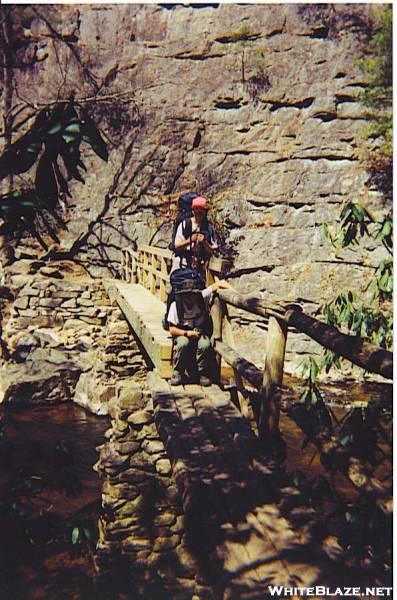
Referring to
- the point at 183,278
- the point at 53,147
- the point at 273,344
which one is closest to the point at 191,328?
the point at 183,278

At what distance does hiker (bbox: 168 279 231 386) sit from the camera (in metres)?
4.64

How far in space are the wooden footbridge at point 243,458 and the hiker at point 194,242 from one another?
0.17 meters

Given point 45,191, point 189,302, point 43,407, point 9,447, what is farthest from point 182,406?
point 43,407

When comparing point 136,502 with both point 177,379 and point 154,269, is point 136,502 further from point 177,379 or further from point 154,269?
point 154,269

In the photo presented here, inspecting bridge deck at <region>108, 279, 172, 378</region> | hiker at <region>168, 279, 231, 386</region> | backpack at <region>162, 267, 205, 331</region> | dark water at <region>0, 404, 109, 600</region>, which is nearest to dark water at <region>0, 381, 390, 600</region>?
dark water at <region>0, 404, 109, 600</region>

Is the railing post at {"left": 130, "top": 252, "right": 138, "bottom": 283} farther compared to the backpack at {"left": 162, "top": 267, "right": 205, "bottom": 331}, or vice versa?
the railing post at {"left": 130, "top": 252, "right": 138, "bottom": 283}

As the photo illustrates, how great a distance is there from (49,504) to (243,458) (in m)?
4.42

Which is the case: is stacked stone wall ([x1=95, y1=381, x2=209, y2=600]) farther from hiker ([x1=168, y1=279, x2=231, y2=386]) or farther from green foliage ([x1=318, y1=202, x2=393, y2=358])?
green foliage ([x1=318, y1=202, x2=393, y2=358])

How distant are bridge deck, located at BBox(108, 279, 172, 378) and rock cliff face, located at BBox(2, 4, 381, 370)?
177 inches

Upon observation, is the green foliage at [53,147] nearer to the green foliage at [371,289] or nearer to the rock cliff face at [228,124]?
the green foliage at [371,289]

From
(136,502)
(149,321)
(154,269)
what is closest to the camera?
(136,502)

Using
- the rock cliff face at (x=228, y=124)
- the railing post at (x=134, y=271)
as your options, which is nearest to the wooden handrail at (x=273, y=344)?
the railing post at (x=134, y=271)

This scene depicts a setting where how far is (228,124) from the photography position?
15.3 m

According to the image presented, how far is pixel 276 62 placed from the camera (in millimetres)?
15031
